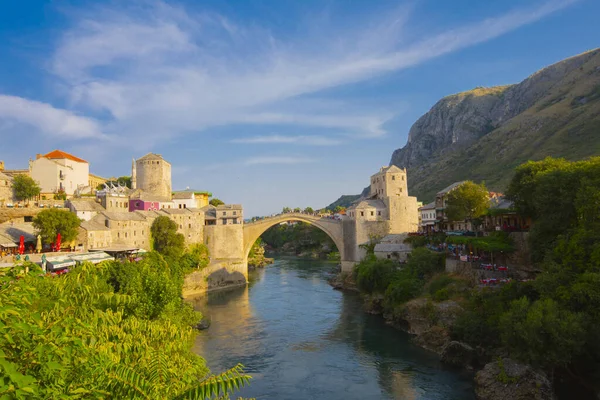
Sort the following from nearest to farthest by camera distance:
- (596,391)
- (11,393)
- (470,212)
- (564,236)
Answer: (11,393) < (596,391) < (564,236) < (470,212)

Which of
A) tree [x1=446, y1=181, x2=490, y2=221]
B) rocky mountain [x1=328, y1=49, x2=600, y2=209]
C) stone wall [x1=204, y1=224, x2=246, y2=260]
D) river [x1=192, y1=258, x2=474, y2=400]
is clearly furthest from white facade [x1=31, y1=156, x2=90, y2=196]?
rocky mountain [x1=328, y1=49, x2=600, y2=209]

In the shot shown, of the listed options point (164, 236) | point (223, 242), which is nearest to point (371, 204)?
point (223, 242)

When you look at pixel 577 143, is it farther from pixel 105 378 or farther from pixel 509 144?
pixel 105 378

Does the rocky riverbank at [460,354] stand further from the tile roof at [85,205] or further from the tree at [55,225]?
the tile roof at [85,205]

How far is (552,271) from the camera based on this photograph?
747 inches

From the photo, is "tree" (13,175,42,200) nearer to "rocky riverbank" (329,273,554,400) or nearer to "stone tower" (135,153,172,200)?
"stone tower" (135,153,172,200)

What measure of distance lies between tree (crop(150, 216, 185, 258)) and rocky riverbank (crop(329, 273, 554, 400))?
20093mm

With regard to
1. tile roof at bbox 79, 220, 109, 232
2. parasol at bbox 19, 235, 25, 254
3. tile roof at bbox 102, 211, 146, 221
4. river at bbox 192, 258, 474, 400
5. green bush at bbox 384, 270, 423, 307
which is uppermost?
tile roof at bbox 102, 211, 146, 221

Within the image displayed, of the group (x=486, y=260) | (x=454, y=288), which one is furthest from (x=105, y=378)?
(x=486, y=260)

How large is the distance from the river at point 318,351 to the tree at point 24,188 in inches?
779

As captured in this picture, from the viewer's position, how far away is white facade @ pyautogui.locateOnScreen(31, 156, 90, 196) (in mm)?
48000

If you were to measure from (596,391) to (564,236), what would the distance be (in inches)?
265

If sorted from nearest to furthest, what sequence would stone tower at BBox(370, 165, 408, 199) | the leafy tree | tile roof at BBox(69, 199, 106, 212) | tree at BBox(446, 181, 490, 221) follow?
the leafy tree, tree at BBox(446, 181, 490, 221), tile roof at BBox(69, 199, 106, 212), stone tower at BBox(370, 165, 408, 199)

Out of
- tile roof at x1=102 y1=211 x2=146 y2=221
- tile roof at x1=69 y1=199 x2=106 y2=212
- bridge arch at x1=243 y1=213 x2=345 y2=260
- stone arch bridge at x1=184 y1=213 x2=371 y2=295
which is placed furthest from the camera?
bridge arch at x1=243 y1=213 x2=345 y2=260
